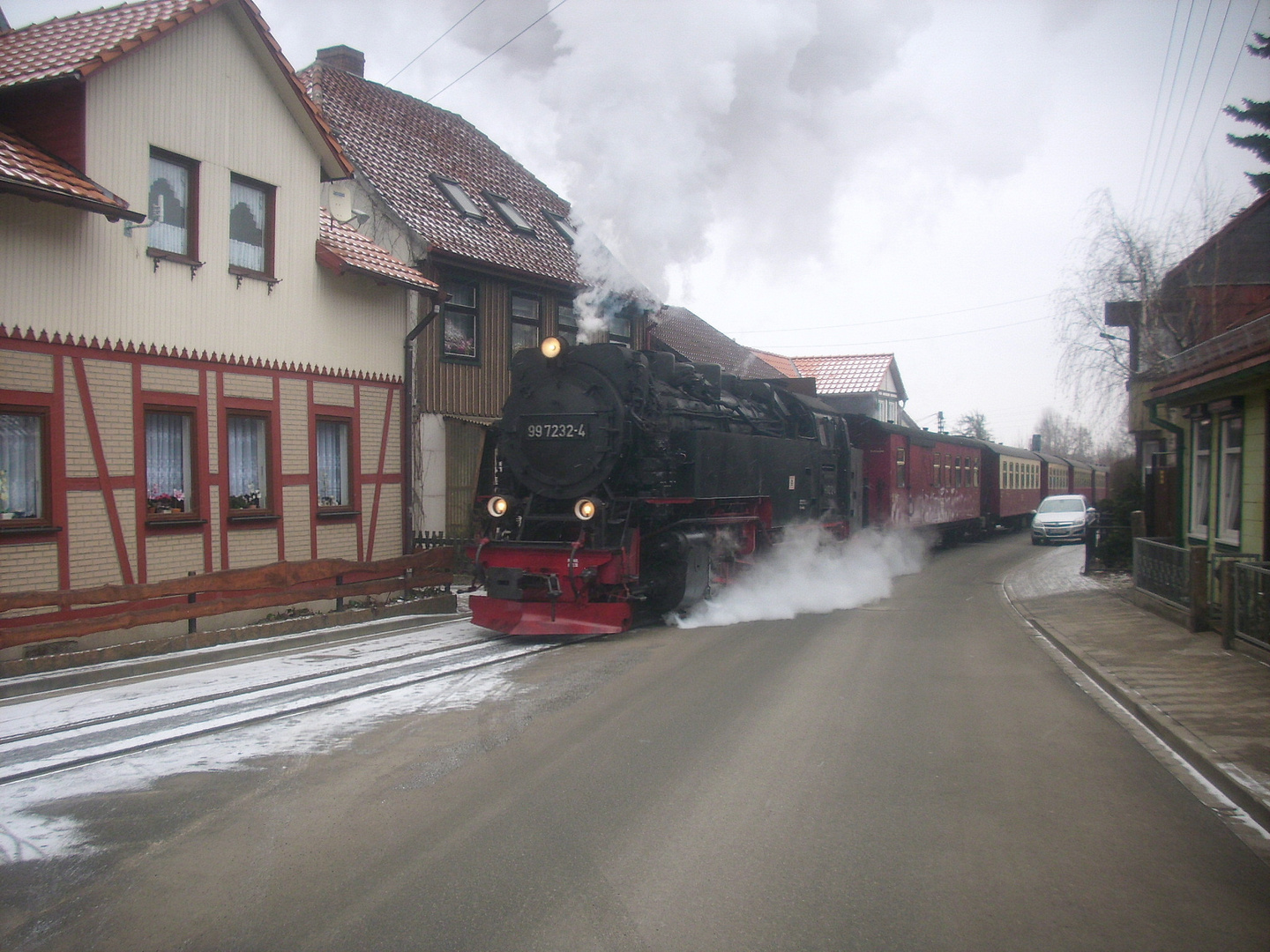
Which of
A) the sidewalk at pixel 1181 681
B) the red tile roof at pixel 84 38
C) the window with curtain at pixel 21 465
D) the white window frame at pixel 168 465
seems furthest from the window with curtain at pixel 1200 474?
the window with curtain at pixel 21 465

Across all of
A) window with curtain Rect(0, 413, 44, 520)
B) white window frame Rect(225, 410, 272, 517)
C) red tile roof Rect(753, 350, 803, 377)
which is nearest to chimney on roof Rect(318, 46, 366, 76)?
white window frame Rect(225, 410, 272, 517)

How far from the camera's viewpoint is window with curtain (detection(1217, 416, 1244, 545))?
10906 mm

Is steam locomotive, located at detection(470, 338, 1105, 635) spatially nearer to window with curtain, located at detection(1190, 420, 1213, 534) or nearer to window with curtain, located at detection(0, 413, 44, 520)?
window with curtain, located at detection(0, 413, 44, 520)

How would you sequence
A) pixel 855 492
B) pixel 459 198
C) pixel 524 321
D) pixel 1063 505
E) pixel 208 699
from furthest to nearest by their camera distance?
pixel 1063 505 → pixel 855 492 → pixel 459 198 → pixel 524 321 → pixel 208 699

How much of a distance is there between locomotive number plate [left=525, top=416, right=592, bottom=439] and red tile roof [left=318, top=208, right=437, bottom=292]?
124 inches

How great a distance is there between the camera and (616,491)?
10.3 m

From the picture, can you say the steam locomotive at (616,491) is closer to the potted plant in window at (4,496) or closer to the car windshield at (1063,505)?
the potted plant in window at (4,496)

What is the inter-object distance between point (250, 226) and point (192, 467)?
2.94 metres

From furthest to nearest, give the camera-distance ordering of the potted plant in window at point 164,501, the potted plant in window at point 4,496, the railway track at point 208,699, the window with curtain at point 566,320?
the window with curtain at point 566,320 → the potted plant in window at point 164,501 → the potted plant in window at point 4,496 → the railway track at point 208,699

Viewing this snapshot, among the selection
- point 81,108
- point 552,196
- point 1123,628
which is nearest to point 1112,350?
point 1123,628

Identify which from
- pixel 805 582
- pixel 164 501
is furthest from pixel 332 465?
pixel 805 582

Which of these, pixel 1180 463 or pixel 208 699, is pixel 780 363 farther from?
pixel 208 699

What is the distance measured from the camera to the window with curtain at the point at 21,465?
28.5ft

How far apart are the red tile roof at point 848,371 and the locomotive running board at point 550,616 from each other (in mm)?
30338
